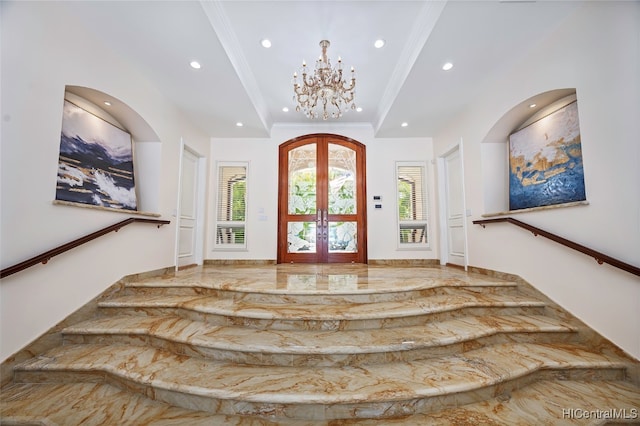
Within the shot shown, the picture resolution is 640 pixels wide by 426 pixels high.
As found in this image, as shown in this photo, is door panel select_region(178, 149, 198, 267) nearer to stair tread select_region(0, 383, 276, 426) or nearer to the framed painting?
stair tread select_region(0, 383, 276, 426)

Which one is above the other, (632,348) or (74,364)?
(632,348)

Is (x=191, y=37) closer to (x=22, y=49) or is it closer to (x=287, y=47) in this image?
(x=287, y=47)

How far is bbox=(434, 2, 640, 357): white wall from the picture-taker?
2078 mm

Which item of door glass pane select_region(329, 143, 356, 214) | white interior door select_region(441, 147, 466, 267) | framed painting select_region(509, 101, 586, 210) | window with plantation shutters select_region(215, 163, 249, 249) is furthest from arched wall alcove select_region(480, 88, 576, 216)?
window with plantation shutters select_region(215, 163, 249, 249)

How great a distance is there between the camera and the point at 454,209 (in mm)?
5102

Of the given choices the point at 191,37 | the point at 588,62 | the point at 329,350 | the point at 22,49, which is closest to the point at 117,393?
the point at 329,350

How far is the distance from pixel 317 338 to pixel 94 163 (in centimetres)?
333

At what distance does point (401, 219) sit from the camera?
5719 millimetres

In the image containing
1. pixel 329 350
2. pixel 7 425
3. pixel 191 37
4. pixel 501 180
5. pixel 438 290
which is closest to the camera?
pixel 7 425

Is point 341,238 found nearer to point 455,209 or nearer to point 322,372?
point 455,209

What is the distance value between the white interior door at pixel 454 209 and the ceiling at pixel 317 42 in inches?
45.1

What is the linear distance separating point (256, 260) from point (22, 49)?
4404mm

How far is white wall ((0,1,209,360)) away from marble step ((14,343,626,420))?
49 centimetres

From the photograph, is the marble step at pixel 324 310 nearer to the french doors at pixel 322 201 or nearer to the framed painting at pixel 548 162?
the framed painting at pixel 548 162
